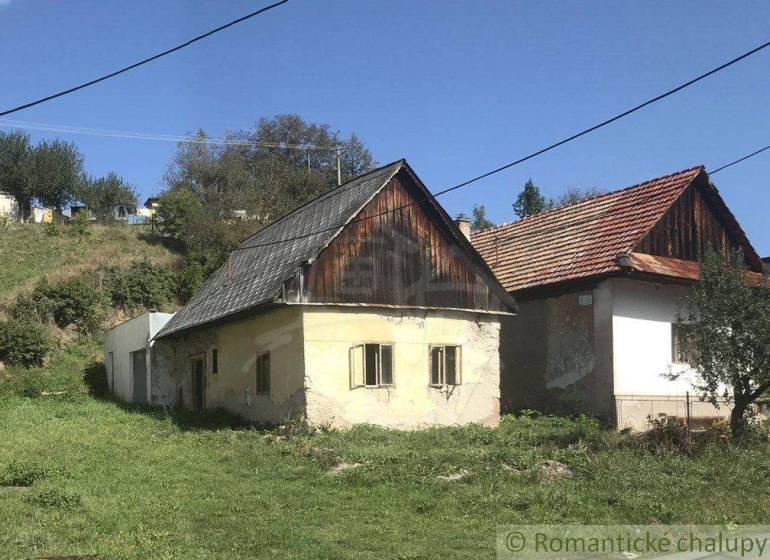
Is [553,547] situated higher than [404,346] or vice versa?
[404,346]

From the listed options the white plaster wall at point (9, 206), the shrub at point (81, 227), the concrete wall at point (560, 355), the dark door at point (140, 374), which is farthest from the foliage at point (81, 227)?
the concrete wall at point (560, 355)

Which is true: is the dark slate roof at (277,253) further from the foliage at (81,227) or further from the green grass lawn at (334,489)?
the foliage at (81,227)

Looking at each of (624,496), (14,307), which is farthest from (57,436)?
(14,307)

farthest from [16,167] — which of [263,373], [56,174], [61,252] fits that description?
[263,373]

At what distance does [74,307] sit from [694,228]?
2456cm

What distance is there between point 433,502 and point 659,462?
4.90m

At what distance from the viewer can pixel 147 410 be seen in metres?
23.1

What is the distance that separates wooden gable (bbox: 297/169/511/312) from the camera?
18219mm

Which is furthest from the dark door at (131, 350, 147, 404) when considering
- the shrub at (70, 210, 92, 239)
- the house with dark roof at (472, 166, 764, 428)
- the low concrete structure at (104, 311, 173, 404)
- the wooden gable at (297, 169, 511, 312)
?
the shrub at (70, 210, 92, 239)

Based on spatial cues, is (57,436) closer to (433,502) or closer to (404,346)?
(404,346)

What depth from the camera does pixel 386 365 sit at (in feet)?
60.8

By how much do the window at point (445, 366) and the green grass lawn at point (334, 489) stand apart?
1.69 metres

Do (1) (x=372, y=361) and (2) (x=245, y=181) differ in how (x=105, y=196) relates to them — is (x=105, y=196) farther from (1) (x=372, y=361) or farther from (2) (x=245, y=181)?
(1) (x=372, y=361)

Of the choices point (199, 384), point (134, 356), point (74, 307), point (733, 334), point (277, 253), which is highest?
point (277, 253)
